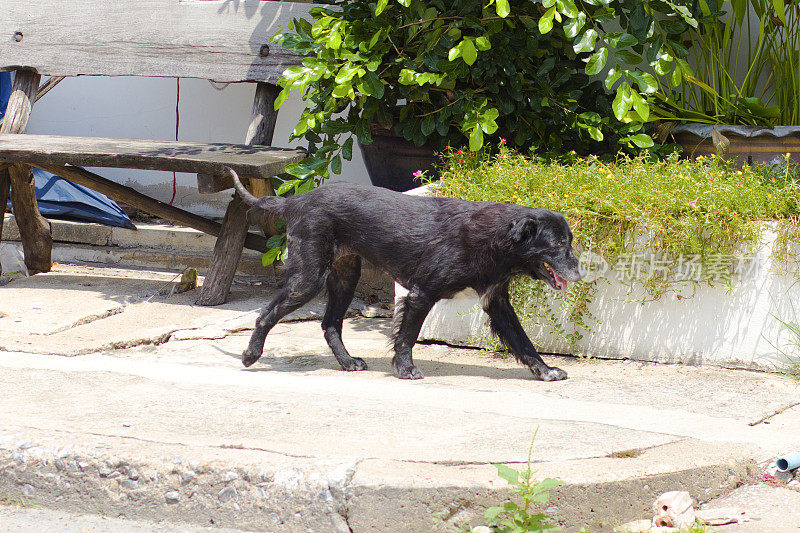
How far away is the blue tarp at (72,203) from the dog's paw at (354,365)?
3378 millimetres

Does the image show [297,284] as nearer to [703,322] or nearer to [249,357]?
[249,357]

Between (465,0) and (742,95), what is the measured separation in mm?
1759

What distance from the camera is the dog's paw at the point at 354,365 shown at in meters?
3.96

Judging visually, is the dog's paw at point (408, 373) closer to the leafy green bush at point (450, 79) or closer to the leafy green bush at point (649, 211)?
the leafy green bush at point (649, 211)

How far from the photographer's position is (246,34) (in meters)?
5.68

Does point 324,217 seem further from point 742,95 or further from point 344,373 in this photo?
point 742,95

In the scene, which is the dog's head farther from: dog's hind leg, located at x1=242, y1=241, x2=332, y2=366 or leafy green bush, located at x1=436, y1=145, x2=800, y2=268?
dog's hind leg, located at x1=242, y1=241, x2=332, y2=366

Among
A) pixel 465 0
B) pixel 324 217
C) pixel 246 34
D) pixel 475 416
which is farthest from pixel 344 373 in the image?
pixel 246 34

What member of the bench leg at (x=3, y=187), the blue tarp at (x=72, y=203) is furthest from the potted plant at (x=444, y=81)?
the blue tarp at (x=72, y=203)

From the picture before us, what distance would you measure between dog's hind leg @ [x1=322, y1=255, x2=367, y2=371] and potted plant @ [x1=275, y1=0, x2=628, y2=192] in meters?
0.85

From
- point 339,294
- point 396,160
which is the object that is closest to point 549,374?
point 339,294

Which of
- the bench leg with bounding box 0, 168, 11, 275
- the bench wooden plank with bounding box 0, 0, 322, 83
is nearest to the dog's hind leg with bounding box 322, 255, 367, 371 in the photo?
the bench wooden plank with bounding box 0, 0, 322, 83

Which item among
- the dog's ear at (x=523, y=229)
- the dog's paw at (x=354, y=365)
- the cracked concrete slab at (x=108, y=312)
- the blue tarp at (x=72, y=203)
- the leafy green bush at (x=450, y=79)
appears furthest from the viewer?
the blue tarp at (x=72, y=203)

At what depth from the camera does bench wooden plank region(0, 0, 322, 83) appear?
5.64m
